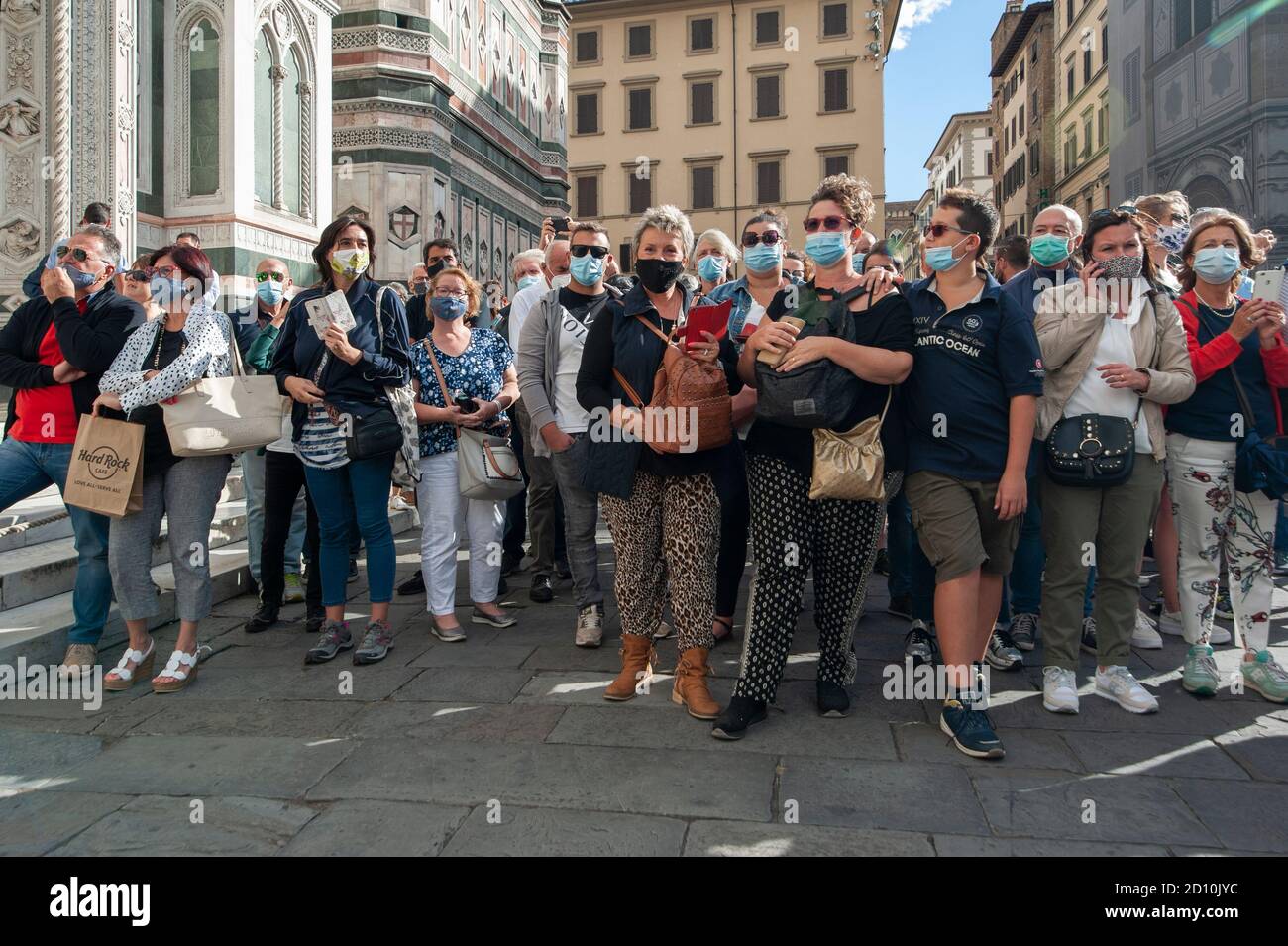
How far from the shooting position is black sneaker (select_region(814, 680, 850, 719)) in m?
3.93

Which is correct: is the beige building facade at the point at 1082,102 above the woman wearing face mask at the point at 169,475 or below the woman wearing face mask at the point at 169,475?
above

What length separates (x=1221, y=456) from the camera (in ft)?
14.1

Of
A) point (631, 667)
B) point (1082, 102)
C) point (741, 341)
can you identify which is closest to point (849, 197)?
point (741, 341)

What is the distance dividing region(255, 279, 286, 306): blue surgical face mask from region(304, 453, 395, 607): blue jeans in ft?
4.92

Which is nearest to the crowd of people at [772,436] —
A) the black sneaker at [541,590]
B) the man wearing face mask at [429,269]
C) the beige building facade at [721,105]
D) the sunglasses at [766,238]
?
the sunglasses at [766,238]

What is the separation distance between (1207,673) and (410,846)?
3492mm

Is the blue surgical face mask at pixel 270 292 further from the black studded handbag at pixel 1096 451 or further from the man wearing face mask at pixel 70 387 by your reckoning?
the black studded handbag at pixel 1096 451

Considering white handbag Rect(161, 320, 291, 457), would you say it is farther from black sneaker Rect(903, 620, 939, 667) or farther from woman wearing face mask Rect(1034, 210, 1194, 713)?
woman wearing face mask Rect(1034, 210, 1194, 713)

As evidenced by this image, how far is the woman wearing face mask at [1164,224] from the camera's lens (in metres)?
5.11

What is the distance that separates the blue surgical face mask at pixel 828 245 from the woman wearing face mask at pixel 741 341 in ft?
1.34

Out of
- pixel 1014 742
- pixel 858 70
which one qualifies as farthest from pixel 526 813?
pixel 858 70

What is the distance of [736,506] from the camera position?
16.4 feet

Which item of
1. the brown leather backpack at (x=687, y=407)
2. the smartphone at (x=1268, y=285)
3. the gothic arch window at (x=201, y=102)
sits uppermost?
the gothic arch window at (x=201, y=102)
